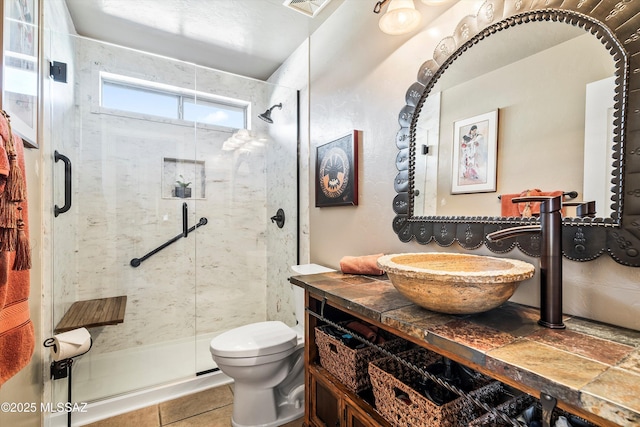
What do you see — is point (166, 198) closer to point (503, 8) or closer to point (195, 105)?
point (195, 105)

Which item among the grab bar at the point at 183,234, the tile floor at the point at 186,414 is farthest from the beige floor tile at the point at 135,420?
the grab bar at the point at 183,234

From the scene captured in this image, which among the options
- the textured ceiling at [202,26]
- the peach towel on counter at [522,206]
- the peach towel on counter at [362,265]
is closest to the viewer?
the peach towel on counter at [522,206]

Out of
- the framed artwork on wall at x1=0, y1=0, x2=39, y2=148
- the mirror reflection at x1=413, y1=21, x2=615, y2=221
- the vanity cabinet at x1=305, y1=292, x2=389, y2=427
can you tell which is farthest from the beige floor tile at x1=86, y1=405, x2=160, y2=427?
the mirror reflection at x1=413, y1=21, x2=615, y2=221

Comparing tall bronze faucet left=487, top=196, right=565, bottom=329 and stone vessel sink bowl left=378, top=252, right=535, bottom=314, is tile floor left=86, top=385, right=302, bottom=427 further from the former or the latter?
tall bronze faucet left=487, top=196, right=565, bottom=329

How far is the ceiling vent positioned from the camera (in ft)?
6.08

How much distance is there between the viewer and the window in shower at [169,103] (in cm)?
238

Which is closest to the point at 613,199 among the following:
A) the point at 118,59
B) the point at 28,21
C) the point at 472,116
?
the point at 472,116

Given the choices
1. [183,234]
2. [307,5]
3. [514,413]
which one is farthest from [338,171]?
[183,234]

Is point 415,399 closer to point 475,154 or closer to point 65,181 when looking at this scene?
point 475,154

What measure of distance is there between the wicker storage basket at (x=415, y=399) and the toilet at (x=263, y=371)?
724 millimetres

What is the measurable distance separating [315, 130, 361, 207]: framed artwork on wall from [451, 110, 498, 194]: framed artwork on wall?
0.66 metres

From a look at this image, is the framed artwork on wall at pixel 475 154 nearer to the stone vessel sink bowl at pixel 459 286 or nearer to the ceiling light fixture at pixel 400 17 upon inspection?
the stone vessel sink bowl at pixel 459 286

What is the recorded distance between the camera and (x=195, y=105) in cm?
265

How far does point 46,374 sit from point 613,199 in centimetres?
248
